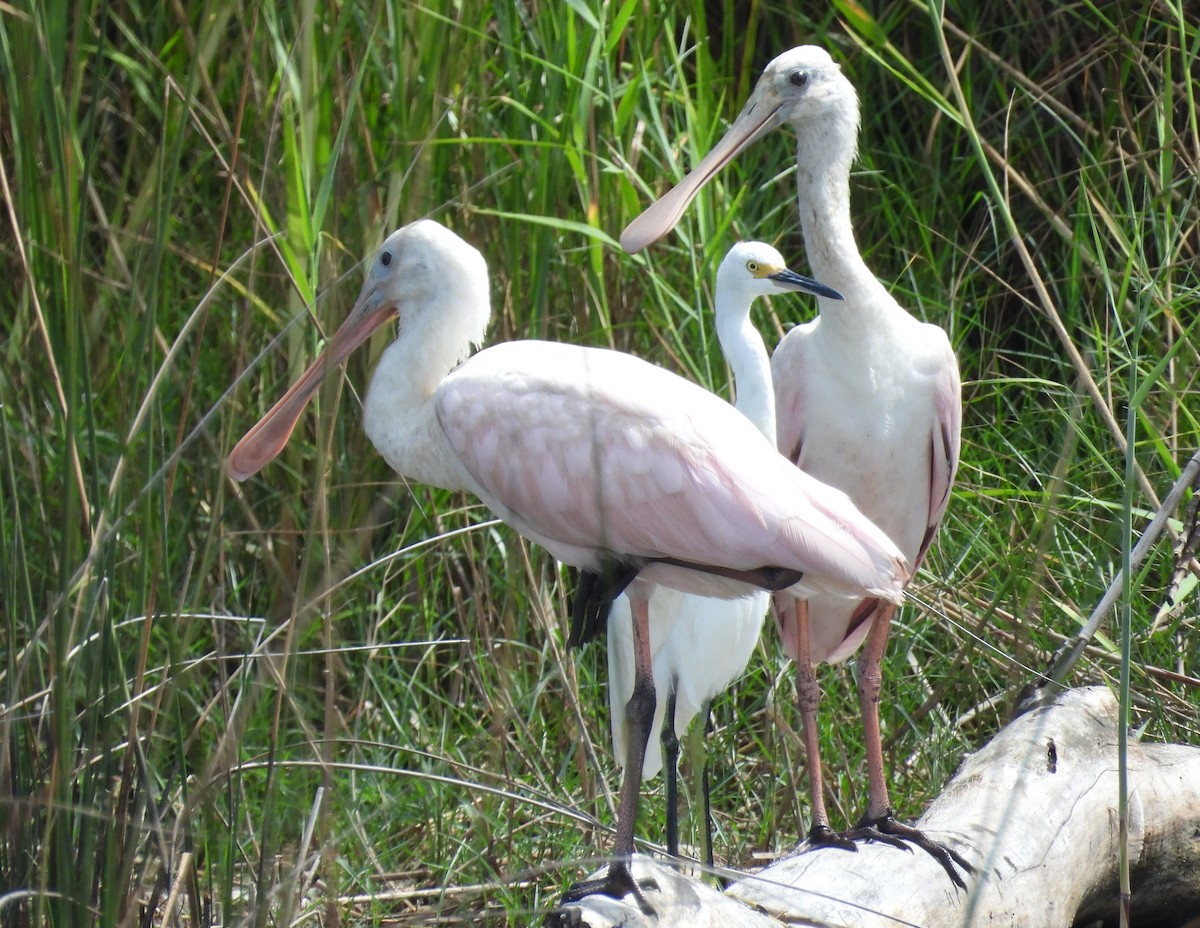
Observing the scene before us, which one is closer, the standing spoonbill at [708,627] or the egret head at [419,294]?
the egret head at [419,294]

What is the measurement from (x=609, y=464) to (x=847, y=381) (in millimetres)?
776

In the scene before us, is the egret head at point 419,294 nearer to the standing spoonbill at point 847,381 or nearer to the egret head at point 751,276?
the standing spoonbill at point 847,381

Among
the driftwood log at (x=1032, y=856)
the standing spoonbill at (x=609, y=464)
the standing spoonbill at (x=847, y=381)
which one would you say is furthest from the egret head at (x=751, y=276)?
the driftwood log at (x=1032, y=856)

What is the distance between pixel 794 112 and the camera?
3600 mm

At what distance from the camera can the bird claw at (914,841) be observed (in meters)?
2.79

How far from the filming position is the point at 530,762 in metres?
3.61

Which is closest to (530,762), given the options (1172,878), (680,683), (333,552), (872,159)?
(680,683)

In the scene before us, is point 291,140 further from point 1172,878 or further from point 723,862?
point 1172,878

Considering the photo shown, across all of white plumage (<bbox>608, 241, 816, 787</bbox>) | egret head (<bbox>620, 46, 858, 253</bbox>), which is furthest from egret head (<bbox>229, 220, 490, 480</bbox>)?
white plumage (<bbox>608, 241, 816, 787</bbox>)

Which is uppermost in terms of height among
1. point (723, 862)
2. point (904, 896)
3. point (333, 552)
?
point (333, 552)

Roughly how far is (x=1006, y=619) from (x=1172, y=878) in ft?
2.79

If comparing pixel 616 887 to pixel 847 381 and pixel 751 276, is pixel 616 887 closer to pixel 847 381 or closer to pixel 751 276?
pixel 847 381

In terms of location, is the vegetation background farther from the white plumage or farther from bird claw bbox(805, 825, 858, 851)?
bird claw bbox(805, 825, 858, 851)

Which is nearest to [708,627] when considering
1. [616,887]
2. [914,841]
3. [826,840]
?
[826,840]
